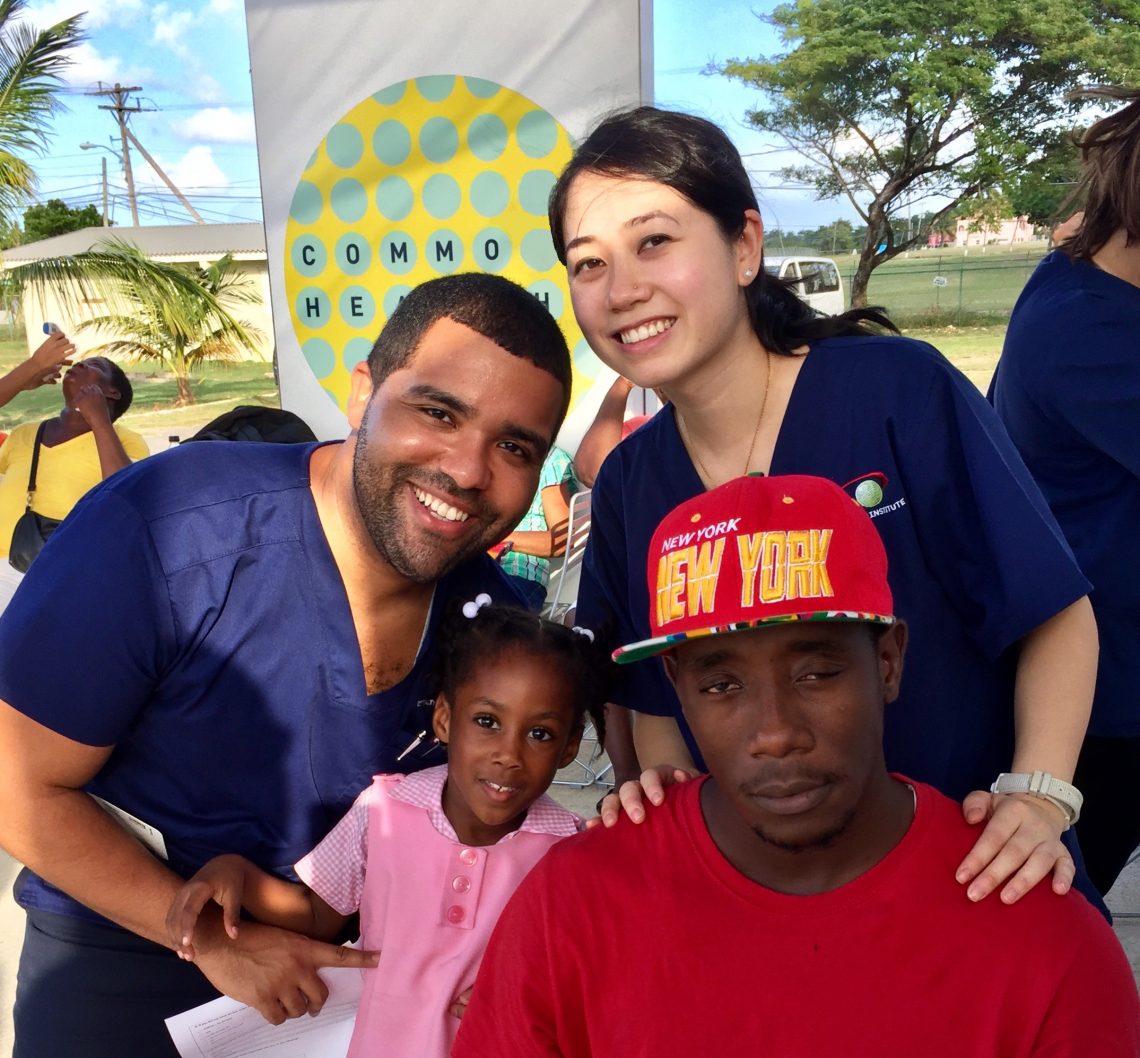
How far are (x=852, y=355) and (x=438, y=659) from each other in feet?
2.77

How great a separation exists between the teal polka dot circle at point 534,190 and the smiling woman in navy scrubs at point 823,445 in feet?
9.28

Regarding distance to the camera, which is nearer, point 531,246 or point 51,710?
point 51,710

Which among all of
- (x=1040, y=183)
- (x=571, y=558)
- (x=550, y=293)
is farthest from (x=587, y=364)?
(x=1040, y=183)

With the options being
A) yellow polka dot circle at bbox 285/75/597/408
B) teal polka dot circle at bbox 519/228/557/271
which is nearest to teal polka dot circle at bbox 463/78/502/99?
yellow polka dot circle at bbox 285/75/597/408

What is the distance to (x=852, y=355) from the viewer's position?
160 centimetres

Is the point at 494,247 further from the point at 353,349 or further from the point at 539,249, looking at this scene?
the point at 353,349

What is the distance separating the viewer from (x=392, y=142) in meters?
4.50

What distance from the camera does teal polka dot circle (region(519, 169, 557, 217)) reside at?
4.46 metres

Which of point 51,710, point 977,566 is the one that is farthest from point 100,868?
point 977,566

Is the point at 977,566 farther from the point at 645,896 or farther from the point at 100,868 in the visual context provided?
the point at 100,868

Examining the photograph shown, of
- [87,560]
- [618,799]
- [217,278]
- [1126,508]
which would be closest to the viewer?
[618,799]

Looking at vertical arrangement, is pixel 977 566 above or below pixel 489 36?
below

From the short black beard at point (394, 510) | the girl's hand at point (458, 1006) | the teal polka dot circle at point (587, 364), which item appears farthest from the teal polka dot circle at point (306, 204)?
the girl's hand at point (458, 1006)

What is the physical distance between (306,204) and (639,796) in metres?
3.83
